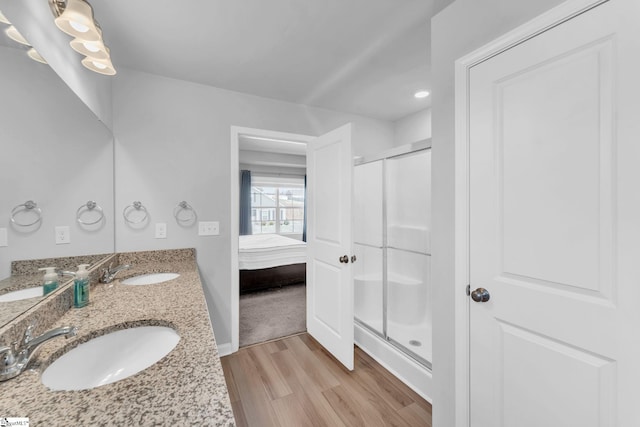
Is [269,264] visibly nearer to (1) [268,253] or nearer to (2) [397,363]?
(1) [268,253]

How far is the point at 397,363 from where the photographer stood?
2.11m

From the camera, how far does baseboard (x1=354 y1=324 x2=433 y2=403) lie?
6.16ft

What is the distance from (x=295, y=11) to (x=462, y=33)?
91cm

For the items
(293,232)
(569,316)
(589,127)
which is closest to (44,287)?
(569,316)

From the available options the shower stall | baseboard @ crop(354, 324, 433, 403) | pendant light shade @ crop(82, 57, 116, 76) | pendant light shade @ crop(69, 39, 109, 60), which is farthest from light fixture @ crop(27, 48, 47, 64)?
baseboard @ crop(354, 324, 433, 403)

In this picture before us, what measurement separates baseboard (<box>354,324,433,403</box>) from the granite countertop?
63.5 inches

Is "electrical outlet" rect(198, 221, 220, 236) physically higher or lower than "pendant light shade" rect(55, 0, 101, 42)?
lower

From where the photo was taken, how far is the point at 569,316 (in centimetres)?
98

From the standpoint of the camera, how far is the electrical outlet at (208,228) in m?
2.38

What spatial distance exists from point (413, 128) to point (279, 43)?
196cm

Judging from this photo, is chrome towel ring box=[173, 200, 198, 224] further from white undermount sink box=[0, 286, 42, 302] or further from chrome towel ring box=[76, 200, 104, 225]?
white undermount sink box=[0, 286, 42, 302]

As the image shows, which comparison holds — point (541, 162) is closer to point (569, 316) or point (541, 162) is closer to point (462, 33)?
point (569, 316)

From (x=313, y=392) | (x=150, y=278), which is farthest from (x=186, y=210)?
(x=313, y=392)

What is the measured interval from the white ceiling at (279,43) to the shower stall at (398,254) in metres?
0.73
